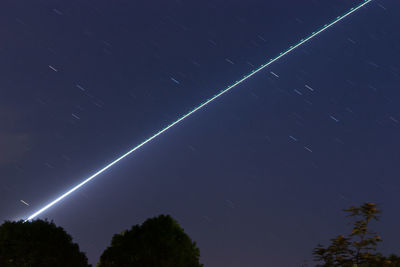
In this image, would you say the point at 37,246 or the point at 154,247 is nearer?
the point at 37,246

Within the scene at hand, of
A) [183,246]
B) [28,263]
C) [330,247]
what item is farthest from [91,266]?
[330,247]

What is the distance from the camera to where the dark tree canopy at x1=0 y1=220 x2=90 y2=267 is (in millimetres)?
28844

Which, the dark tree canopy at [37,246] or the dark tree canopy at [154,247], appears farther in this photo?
the dark tree canopy at [154,247]

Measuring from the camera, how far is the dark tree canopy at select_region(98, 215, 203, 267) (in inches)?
Answer: 1148

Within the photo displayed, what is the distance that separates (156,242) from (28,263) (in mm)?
7909

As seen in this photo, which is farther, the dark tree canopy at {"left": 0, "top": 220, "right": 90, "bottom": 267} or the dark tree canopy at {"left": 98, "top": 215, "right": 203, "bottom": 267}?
the dark tree canopy at {"left": 98, "top": 215, "right": 203, "bottom": 267}

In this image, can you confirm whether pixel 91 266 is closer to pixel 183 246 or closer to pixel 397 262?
pixel 183 246

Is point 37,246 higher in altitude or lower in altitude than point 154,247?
lower

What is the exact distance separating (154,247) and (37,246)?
7381mm

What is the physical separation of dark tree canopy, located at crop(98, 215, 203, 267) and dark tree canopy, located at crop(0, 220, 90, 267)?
2.32 metres

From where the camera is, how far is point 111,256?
3109 cm

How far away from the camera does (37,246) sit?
29422mm

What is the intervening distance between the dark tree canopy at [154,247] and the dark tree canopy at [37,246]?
91.5 inches

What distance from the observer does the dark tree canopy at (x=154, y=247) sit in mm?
29172
